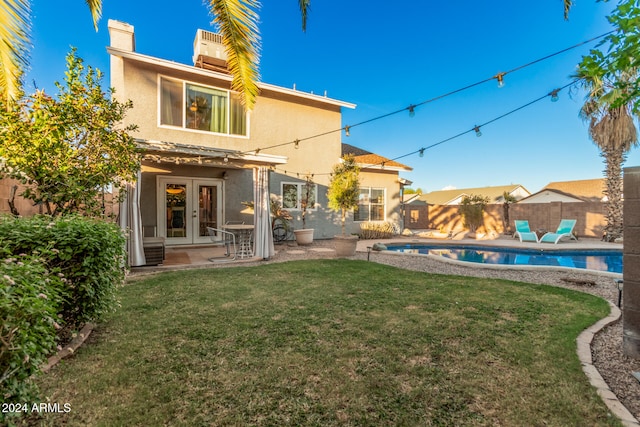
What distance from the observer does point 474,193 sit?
3822cm

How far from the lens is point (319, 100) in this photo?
14.5 metres

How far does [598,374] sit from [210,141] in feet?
40.4

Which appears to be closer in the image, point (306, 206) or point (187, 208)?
point (187, 208)

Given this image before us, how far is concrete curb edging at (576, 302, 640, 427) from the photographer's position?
90.5 inches

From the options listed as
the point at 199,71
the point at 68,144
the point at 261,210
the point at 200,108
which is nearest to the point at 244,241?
the point at 261,210

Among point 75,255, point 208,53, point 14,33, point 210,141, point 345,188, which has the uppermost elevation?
point 208,53

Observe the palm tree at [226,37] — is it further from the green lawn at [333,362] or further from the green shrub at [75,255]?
the green lawn at [333,362]

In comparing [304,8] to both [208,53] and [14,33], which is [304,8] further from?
[208,53]

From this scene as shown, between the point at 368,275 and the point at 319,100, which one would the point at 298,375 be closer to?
the point at 368,275

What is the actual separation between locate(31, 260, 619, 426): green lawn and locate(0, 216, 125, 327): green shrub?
45 centimetres

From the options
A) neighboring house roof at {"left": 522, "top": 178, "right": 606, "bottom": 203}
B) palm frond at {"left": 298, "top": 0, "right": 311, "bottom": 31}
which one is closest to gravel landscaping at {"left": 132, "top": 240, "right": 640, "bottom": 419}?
palm frond at {"left": 298, "top": 0, "right": 311, "bottom": 31}

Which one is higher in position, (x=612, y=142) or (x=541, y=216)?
(x=612, y=142)

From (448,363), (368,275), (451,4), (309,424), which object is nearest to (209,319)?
(309,424)

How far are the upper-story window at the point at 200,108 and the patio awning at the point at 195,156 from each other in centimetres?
293
